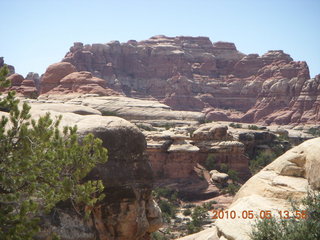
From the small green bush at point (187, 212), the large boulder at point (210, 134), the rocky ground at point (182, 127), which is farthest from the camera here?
the large boulder at point (210, 134)

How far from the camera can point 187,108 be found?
11612 centimetres

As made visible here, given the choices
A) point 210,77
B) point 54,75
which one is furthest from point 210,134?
point 210,77

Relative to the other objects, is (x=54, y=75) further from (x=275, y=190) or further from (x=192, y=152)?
(x=275, y=190)

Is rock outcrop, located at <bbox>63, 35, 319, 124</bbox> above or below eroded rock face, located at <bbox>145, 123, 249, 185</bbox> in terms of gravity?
above

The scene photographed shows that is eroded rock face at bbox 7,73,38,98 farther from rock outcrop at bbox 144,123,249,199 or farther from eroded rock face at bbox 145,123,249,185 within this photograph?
rock outcrop at bbox 144,123,249,199

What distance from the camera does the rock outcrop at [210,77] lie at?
113 m

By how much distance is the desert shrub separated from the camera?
7.68 metres

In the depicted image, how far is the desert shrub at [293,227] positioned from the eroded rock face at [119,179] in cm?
458

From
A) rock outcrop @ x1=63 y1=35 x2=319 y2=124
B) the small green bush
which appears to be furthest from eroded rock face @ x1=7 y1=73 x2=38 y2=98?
rock outcrop @ x1=63 y1=35 x2=319 y2=124

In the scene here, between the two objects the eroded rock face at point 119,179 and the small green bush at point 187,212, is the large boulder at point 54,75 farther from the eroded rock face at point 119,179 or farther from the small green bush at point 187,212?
the eroded rock face at point 119,179

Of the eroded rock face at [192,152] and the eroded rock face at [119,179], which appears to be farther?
the eroded rock face at [192,152]

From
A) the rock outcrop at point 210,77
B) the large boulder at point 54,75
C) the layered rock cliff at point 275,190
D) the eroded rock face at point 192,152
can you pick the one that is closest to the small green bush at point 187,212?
the eroded rock face at point 192,152

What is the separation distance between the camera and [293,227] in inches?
310

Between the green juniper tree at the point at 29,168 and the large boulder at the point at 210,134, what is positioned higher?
the green juniper tree at the point at 29,168
